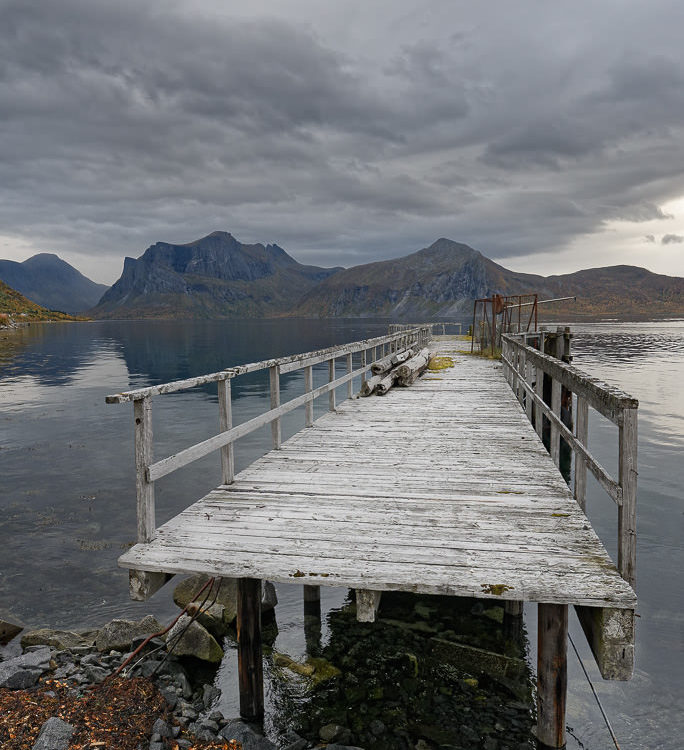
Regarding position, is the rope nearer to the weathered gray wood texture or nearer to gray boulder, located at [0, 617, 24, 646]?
the weathered gray wood texture

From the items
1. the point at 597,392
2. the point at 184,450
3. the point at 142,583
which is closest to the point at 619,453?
the point at 597,392

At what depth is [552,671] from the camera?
4.77 m

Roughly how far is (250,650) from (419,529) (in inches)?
89.1

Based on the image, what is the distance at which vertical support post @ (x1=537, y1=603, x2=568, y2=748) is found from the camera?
4.62 metres

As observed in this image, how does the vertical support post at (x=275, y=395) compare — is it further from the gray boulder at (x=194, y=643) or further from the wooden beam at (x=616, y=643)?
the wooden beam at (x=616, y=643)

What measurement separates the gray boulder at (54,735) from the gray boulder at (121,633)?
2.36 meters

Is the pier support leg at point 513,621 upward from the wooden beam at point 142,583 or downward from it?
downward

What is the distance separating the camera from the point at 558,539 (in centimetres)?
513

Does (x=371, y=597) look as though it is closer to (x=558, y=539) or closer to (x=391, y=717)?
(x=558, y=539)

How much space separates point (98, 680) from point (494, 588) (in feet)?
15.3

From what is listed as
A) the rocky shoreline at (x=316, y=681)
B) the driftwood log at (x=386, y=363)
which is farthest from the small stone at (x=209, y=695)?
the driftwood log at (x=386, y=363)

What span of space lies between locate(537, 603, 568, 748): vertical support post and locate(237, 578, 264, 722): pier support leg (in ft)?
9.02

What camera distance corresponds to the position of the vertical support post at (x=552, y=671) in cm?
462

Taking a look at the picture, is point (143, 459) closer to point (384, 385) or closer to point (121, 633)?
point (121, 633)
